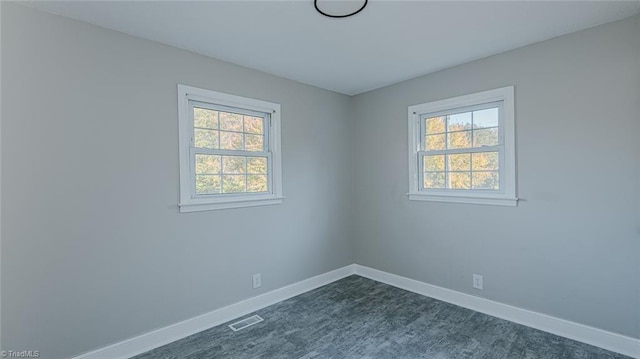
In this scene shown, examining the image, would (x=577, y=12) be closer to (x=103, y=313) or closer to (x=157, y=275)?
(x=157, y=275)

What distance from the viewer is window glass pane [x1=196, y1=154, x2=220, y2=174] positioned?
8.69 feet

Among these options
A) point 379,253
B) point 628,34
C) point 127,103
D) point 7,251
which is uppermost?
point 628,34

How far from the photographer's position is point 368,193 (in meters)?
3.85

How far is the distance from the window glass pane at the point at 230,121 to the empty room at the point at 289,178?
0.03 m

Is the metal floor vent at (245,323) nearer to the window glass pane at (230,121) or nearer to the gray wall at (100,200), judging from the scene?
the gray wall at (100,200)

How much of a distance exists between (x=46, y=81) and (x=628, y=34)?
4026 millimetres

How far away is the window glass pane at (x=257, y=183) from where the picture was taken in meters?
3.02

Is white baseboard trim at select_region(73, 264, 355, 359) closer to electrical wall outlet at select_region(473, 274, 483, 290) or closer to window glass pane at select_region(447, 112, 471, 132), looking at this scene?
electrical wall outlet at select_region(473, 274, 483, 290)

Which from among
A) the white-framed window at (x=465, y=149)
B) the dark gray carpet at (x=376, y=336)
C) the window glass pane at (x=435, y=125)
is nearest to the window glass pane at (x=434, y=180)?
the white-framed window at (x=465, y=149)

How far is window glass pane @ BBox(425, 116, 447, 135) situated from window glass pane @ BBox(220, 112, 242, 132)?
2.07 m

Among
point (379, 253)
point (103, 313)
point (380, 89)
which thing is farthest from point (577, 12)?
point (103, 313)

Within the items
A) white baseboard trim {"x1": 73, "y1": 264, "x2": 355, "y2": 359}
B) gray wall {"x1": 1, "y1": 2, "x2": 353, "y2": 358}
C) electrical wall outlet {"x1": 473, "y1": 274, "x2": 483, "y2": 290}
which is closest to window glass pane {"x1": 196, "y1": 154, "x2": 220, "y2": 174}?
gray wall {"x1": 1, "y1": 2, "x2": 353, "y2": 358}

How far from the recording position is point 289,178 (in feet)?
10.9

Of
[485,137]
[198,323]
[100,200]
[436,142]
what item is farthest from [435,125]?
[100,200]
